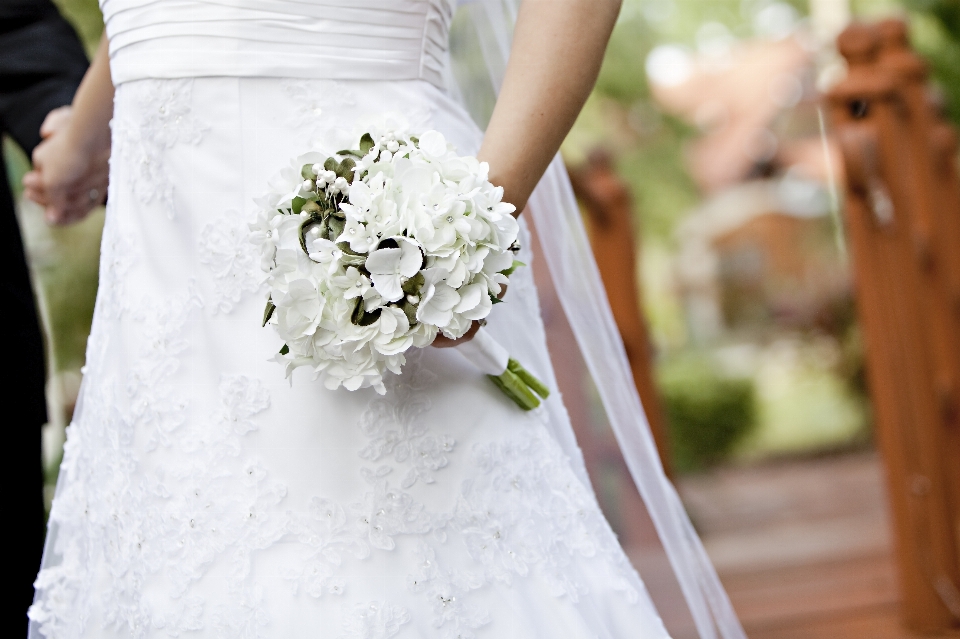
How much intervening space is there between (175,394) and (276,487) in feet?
0.67

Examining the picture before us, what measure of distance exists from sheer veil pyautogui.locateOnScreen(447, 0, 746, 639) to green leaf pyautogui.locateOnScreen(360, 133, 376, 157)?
63cm

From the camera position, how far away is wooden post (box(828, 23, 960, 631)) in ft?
9.98

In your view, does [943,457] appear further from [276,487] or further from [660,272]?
[660,272]

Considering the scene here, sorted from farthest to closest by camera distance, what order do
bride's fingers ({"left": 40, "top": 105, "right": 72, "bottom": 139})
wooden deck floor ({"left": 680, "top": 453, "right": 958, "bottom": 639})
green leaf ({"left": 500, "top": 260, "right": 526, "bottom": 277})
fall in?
wooden deck floor ({"left": 680, "top": 453, "right": 958, "bottom": 639})
bride's fingers ({"left": 40, "top": 105, "right": 72, "bottom": 139})
green leaf ({"left": 500, "top": 260, "right": 526, "bottom": 277})

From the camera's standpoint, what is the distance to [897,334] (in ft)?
10.1

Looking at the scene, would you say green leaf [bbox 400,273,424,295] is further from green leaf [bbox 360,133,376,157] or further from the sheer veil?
the sheer veil

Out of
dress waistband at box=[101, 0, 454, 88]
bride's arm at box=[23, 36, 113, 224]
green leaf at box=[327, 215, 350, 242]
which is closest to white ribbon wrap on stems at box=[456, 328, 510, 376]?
green leaf at box=[327, 215, 350, 242]

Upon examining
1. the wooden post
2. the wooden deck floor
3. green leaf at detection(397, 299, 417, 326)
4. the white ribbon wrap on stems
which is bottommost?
the wooden deck floor

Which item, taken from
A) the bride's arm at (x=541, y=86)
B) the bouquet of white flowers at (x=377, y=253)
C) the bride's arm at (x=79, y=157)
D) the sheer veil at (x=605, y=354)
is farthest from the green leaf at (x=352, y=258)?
the bride's arm at (x=79, y=157)

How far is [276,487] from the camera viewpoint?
121 cm

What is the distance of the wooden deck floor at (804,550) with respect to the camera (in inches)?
135

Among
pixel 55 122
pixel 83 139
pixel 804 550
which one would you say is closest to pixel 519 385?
pixel 83 139

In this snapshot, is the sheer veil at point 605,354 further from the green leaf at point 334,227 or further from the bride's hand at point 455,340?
the green leaf at point 334,227

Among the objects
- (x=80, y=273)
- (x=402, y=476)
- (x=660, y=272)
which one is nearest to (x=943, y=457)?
(x=402, y=476)
